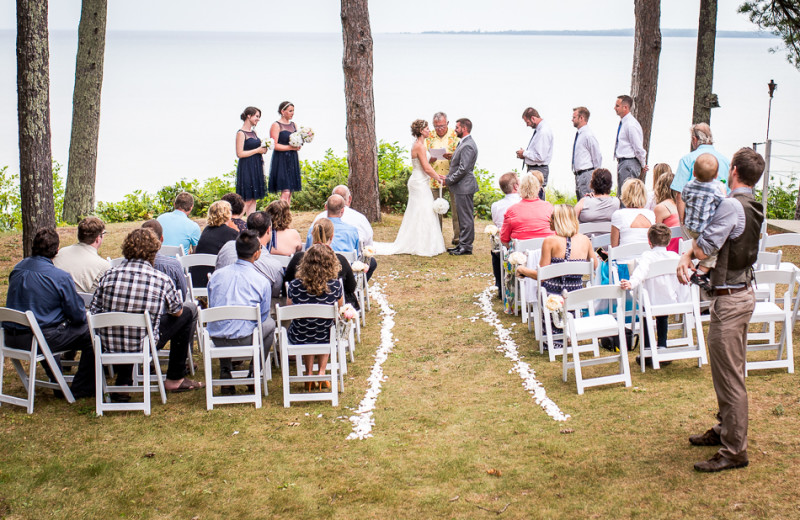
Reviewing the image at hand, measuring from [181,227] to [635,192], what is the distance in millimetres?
4929

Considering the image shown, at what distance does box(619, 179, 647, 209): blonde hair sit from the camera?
319 inches

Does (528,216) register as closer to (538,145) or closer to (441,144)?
(538,145)

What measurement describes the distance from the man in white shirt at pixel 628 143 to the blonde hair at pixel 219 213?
606 cm

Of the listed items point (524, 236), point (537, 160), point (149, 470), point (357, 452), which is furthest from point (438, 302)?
point (149, 470)

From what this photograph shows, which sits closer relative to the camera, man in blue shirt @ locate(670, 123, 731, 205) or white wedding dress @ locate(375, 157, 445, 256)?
man in blue shirt @ locate(670, 123, 731, 205)

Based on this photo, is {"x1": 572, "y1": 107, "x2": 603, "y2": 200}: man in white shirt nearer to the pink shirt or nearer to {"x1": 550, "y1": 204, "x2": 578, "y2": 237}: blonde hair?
the pink shirt

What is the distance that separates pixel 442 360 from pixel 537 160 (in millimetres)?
5460

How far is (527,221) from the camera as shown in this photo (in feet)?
28.8

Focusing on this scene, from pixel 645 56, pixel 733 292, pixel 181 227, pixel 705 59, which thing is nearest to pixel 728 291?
pixel 733 292

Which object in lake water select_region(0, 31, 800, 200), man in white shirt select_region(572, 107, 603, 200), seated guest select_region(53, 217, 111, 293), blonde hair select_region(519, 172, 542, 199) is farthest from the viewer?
lake water select_region(0, 31, 800, 200)

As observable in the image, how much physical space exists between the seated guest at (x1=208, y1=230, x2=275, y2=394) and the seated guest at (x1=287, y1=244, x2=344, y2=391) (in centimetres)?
24

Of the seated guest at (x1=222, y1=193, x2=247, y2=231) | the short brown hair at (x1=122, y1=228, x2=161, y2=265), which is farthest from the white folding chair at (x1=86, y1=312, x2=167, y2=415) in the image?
the seated guest at (x1=222, y1=193, x2=247, y2=231)

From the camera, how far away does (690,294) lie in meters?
6.96

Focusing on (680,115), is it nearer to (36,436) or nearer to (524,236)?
(524,236)
